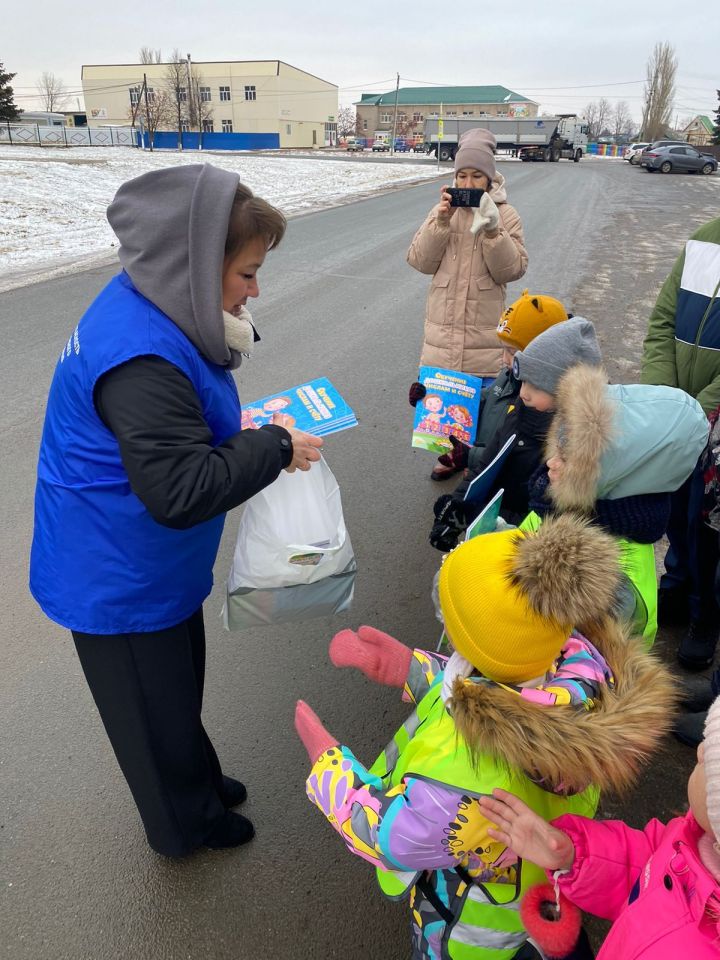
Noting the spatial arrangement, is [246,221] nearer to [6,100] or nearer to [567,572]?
[567,572]

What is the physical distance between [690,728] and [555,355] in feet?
5.06

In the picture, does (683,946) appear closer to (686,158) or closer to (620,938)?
(620,938)

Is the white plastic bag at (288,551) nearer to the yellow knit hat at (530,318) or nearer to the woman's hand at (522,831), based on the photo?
the woman's hand at (522,831)

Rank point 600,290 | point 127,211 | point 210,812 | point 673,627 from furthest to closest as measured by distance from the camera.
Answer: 1. point 600,290
2. point 673,627
3. point 210,812
4. point 127,211

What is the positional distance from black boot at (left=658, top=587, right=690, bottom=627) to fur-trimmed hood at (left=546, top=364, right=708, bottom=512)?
56.8 inches

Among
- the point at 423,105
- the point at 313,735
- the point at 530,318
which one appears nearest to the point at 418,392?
the point at 530,318

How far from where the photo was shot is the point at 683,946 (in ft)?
3.30

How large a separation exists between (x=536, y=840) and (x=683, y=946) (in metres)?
0.31

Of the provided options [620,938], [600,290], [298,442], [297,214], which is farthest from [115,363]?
[297,214]

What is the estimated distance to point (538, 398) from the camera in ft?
8.01

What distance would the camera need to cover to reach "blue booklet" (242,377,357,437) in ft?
6.79

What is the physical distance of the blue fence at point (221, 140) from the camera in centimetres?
6269

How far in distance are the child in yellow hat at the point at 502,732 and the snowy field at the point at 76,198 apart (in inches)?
277

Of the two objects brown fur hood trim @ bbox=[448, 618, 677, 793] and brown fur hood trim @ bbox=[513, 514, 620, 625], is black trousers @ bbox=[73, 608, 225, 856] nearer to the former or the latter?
brown fur hood trim @ bbox=[448, 618, 677, 793]
